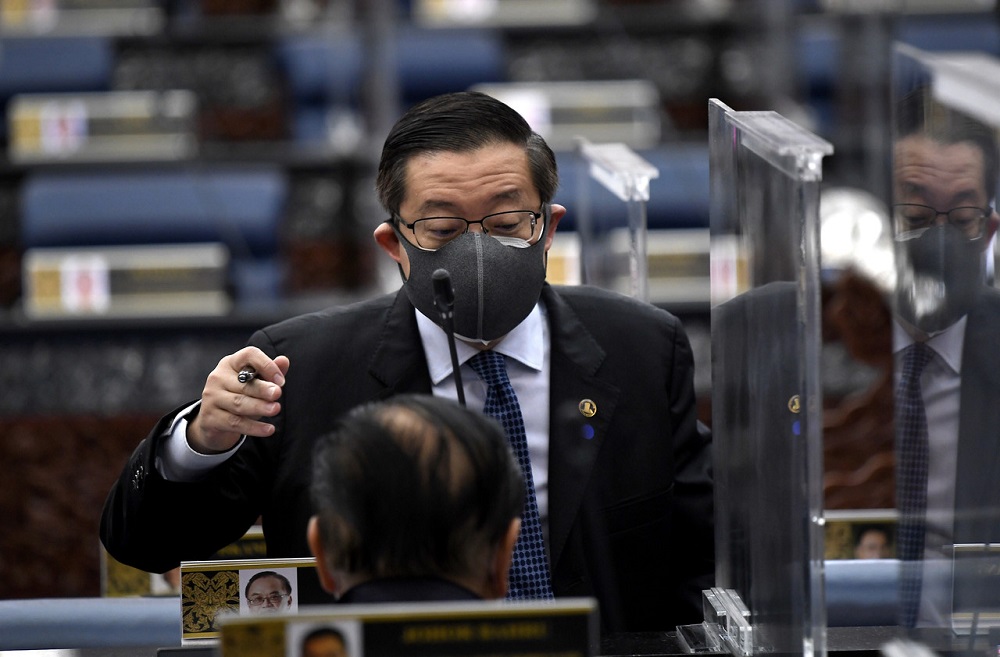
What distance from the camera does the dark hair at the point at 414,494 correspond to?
44.3 inches

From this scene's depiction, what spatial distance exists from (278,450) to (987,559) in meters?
1.02

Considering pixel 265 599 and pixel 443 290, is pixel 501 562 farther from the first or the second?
pixel 443 290

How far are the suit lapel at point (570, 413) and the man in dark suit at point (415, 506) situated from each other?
2.23 feet

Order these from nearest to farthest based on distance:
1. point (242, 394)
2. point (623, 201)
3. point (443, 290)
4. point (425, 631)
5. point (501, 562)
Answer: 1. point (425, 631)
2. point (501, 562)
3. point (242, 394)
4. point (443, 290)
5. point (623, 201)

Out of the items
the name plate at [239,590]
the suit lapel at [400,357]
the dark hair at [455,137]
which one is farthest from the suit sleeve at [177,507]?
the dark hair at [455,137]

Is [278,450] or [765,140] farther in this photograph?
[278,450]

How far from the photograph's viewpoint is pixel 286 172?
18.5ft

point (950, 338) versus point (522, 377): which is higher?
point (950, 338)

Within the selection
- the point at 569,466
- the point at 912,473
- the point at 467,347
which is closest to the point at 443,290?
the point at 467,347

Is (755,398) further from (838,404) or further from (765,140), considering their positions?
(838,404)

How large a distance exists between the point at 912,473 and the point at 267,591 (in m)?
0.68

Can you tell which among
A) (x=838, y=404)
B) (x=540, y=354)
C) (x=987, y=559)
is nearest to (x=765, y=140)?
(x=987, y=559)

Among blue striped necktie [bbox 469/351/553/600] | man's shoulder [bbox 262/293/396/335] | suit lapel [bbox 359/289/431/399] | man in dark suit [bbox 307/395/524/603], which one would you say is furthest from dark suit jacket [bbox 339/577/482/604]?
man's shoulder [bbox 262/293/396/335]

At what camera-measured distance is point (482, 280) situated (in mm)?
1786
